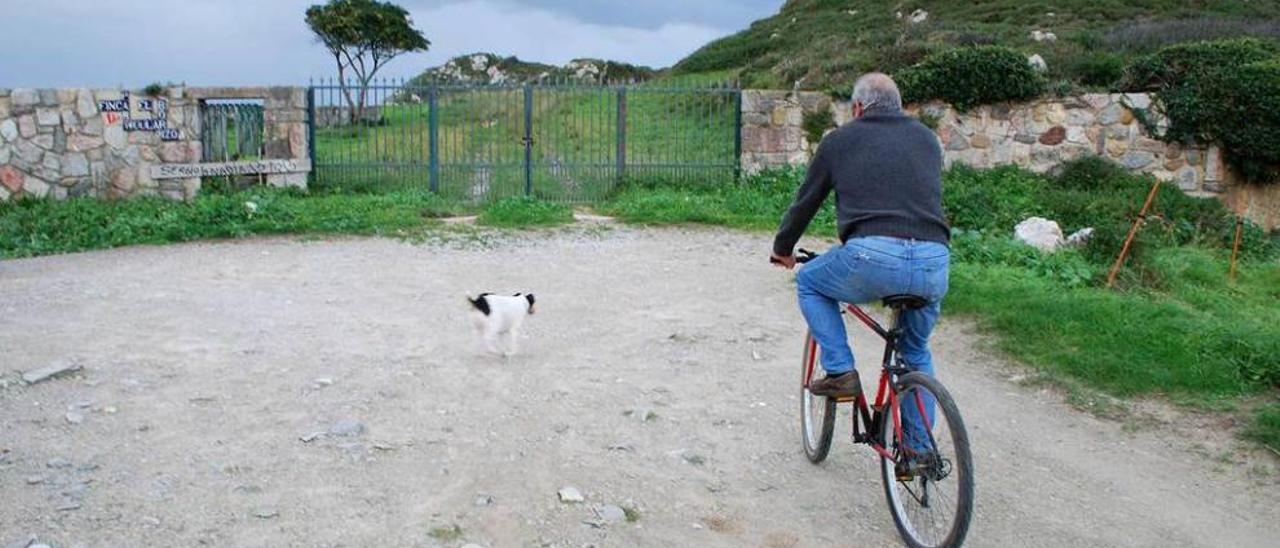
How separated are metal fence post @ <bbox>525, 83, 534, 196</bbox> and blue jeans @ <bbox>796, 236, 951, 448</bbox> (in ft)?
34.7

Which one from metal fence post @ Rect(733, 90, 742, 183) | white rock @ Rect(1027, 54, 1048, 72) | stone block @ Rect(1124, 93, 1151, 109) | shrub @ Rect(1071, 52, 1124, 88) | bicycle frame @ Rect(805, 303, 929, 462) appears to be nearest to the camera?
bicycle frame @ Rect(805, 303, 929, 462)

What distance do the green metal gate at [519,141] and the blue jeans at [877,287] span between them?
10.6 metres

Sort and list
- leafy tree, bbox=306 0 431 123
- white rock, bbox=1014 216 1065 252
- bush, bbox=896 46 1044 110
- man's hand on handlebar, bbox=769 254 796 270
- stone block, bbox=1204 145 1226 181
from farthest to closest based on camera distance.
A: leafy tree, bbox=306 0 431 123 → bush, bbox=896 46 1044 110 → stone block, bbox=1204 145 1226 181 → white rock, bbox=1014 216 1065 252 → man's hand on handlebar, bbox=769 254 796 270

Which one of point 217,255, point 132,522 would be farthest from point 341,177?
point 132,522

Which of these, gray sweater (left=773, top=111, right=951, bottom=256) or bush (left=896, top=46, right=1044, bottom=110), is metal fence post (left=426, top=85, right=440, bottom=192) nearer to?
bush (left=896, top=46, right=1044, bottom=110)

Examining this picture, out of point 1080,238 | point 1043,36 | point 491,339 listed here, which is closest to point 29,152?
point 491,339

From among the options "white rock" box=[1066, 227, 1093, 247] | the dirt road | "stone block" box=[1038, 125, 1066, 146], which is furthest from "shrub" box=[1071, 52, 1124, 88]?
the dirt road

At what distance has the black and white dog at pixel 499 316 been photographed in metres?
6.25

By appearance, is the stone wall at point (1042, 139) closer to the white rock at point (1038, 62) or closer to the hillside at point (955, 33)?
the hillside at point (955, 33)

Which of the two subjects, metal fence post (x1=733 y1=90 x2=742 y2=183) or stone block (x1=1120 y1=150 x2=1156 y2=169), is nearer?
stone block (x1=1120 y1=150 x2=1156 y2=169)

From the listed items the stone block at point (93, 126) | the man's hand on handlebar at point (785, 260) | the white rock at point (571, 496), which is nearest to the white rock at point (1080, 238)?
the man's hand on handlebar at point (785, 260)

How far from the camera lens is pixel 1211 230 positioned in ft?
42.1

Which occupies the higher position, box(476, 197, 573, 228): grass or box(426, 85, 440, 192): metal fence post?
box(426, 85, 440, 192): metal fence post

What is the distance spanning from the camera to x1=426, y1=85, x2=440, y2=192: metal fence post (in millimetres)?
14523
